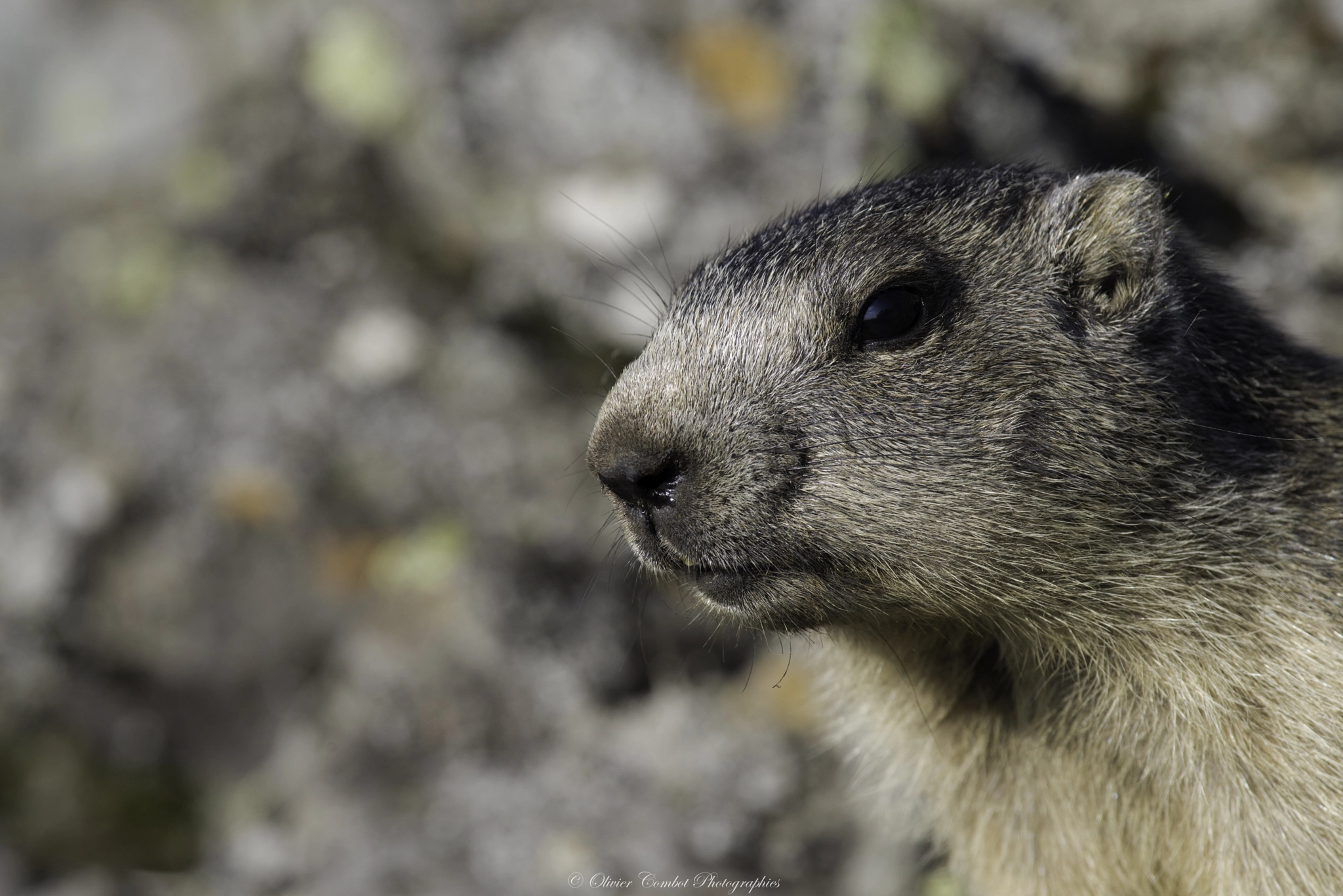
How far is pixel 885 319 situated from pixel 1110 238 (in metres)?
0.77

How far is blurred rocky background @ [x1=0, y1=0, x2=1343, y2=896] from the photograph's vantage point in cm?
588

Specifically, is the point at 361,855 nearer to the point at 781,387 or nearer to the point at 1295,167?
the point at 781,387

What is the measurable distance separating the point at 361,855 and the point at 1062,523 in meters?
3.87

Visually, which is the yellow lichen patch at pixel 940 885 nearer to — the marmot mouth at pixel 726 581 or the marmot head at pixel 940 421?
the marmot head at pixel 940 421

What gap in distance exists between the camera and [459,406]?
259 inches

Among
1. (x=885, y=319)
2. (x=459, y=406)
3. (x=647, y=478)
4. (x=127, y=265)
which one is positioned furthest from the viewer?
(x=127, y=265)

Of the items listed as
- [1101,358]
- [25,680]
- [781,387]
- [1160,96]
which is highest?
[1160,96]

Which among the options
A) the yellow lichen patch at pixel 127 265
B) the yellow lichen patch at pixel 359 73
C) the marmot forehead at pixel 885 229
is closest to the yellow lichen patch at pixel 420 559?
the yellow lichen patch at pixel 127 265

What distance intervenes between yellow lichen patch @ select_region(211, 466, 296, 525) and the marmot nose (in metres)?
3.47

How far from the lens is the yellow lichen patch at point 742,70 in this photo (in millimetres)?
6199

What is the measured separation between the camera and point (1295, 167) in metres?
6.68

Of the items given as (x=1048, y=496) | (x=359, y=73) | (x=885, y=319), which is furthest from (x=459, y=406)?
(x=1048, y=496)

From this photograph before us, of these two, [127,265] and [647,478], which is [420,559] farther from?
[647,478]

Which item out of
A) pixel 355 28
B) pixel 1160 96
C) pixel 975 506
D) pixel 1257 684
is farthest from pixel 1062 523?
pixel 355 28
